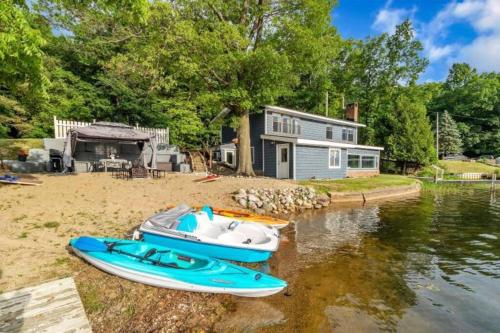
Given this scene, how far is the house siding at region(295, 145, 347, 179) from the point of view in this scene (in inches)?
759

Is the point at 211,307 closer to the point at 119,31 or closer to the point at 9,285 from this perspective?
the point at 9,285

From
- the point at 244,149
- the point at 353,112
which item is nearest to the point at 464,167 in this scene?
the point at 353,112

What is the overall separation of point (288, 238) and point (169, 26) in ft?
50.8

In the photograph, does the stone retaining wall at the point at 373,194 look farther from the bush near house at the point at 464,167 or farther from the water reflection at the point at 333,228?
the bush near house at the point at 464,167

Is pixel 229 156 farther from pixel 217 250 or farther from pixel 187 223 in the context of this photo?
pixel 217 250

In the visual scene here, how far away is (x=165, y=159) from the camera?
60.6 ft

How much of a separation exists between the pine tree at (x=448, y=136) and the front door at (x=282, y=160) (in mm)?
42394

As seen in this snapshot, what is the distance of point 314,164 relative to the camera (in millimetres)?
20500

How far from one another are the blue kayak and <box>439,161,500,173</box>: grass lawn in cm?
4108

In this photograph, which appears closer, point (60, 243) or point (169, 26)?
point (60, 243)

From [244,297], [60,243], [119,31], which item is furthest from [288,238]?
[119,31]

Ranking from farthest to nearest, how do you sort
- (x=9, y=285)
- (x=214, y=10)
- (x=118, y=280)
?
(x=214, y=10), (x=118, y=280), (x=9, y=285)

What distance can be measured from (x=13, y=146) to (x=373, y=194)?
24.7 m

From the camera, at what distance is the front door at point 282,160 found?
19516 mm
